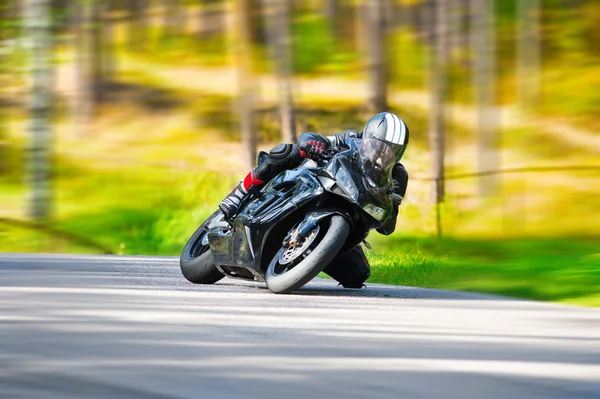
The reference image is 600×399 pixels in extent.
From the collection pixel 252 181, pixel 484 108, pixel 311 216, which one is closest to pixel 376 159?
pixel 311 216

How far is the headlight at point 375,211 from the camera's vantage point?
33.4 feet

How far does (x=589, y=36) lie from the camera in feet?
172

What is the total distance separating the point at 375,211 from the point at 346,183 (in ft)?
1.03

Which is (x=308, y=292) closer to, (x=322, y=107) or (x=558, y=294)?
(x=558, y=294)

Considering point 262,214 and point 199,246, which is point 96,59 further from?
point 262,214

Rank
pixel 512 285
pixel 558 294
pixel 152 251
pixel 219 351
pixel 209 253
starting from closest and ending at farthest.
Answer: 1. pixel 219 351
2. pixel 209 253
3. pixel 558 294
4. pixel 512 285
5. pixel 152 251

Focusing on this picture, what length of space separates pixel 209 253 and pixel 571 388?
568cm

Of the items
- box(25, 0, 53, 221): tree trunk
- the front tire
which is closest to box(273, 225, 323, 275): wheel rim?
the front tire

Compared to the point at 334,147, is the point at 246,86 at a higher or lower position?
lower

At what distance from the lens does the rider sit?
33.6 ft

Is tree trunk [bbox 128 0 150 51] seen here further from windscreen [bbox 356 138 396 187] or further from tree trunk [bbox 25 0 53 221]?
windscreen [bbox 356 138 396 187]

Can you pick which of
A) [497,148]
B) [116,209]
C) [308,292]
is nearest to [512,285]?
[308,292]

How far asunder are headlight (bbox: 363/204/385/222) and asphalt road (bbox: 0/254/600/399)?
0.66m

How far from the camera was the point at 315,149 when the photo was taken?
10.4 metres
